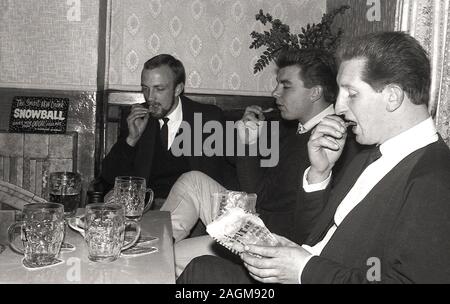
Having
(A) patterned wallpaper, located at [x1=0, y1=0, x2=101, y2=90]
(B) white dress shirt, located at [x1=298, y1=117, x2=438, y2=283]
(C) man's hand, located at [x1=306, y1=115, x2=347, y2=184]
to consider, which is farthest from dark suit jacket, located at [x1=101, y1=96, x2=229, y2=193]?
(B) white dress shirt, located at [x1=298, y1=117, x2=438, y2=283]

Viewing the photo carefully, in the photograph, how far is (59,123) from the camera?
3629mm

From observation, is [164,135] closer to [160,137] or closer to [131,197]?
[160,137]

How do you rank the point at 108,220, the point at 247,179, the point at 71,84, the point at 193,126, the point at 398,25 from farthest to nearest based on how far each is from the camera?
the point at 71,84
the point at 193,126
the point at 247,179
the point at 398,25
the point at 108,220

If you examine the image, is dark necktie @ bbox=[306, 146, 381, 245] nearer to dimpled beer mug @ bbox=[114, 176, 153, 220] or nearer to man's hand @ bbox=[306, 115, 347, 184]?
man's hand @ bbox=[306, 115, 347, 184]

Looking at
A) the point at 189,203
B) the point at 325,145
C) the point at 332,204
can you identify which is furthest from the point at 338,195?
the point at 189,203

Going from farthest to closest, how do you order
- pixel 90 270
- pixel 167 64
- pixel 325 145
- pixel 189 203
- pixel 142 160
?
pixel 167 64
pixel 142 160
pixel 189 203
pixel 325 145
pixel 90 270

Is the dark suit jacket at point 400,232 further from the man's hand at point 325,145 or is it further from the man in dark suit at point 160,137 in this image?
the man in dark suit at point 160,137

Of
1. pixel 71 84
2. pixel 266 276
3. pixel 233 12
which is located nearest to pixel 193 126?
pixel 71 84

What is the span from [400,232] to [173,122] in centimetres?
238

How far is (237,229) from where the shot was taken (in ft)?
4.16

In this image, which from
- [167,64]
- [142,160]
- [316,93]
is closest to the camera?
[316,93]

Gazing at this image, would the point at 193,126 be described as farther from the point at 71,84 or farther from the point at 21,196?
the point at 21,196

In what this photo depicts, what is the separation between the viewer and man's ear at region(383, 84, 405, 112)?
1.42 metres
